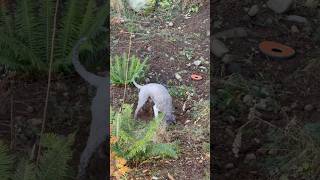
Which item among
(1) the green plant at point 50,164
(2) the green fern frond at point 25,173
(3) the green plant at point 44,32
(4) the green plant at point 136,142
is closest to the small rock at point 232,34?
(3) the green plant at point 44,32

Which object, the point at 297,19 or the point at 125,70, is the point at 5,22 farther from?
the point at 297,19

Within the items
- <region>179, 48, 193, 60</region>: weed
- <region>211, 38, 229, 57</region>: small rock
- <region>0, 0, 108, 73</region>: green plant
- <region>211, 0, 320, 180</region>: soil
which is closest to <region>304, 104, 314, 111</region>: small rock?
<region>211, 0, 320, 180</region>: soil

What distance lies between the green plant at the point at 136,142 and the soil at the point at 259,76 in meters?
0.32

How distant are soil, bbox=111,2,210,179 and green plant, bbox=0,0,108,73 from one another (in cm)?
35

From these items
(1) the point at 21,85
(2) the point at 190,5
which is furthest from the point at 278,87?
(1) the point at 21,85

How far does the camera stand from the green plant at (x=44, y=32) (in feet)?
12.8

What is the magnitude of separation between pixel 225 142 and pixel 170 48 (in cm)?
113

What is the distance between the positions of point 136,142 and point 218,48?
1503 millimetres

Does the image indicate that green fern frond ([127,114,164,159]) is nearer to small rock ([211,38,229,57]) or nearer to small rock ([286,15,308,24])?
small rock ([211,38,229,57])

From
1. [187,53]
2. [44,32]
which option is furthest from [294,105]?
[44,32]

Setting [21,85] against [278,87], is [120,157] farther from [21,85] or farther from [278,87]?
[278,87]

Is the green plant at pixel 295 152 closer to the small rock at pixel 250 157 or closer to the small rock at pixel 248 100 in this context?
the small rock at pixel 250 157

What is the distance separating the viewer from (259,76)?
415 centimetres

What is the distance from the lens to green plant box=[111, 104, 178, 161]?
3.15m
